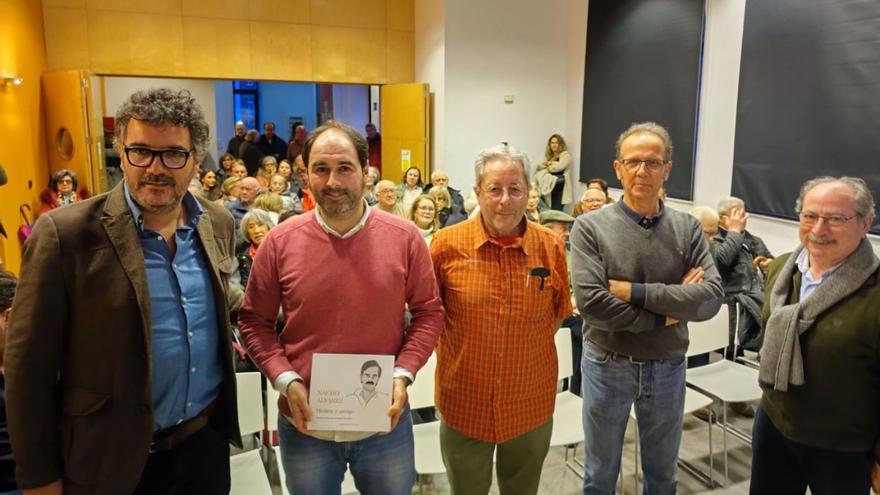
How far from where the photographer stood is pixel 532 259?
1902mm

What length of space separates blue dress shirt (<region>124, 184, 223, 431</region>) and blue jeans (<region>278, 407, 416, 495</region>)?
29 cm

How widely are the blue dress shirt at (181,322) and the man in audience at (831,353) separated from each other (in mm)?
1731

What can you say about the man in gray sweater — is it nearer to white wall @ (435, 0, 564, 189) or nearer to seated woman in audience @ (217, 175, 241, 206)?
seated woman in audience @ (217, 175, 241, 206)

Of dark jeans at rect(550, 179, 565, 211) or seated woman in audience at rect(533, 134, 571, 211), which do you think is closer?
seated woman in audience at rect(533, 134, 571, 211)

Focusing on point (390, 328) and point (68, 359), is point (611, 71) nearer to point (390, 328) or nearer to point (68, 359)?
point (390, 328)

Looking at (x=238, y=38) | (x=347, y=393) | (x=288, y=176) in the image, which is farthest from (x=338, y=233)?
(x=238, y=38)

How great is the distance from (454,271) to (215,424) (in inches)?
32.2

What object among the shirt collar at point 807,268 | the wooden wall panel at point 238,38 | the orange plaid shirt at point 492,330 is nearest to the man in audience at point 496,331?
the orange plaid shirt at point 492,330

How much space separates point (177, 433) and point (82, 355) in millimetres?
312

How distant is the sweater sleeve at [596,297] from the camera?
194 cm

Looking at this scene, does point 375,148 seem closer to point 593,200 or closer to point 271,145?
point 271,145

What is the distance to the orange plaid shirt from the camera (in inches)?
73.4

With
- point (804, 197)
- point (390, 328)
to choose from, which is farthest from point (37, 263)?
point (804, 197)

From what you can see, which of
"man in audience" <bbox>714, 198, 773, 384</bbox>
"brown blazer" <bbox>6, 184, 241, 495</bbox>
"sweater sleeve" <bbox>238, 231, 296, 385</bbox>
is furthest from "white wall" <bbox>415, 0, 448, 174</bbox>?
"brown blazer" <bbox>6, 184, 241, 495</bbox>
